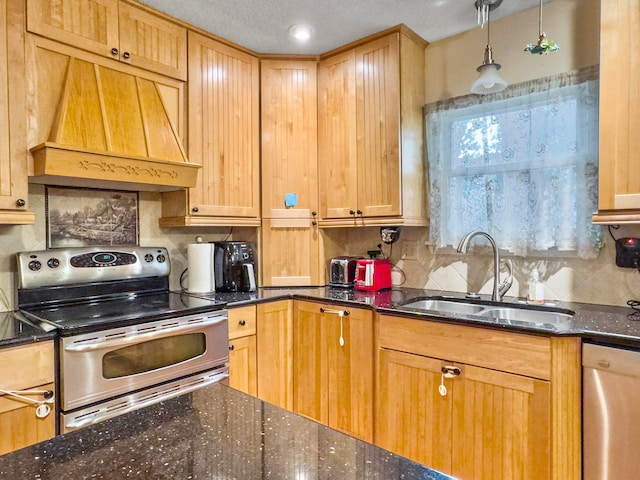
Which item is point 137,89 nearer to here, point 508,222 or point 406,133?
point 406,133

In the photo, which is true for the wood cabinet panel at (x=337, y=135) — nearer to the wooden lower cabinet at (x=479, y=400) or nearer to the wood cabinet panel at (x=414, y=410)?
the wooden lower cabinet at (x=479, y=400)

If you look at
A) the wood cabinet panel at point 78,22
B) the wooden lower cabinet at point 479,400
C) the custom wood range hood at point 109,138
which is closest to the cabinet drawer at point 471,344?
the wooden lower cabinet at point 479,400

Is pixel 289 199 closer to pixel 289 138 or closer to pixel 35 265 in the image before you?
pixel 289 138

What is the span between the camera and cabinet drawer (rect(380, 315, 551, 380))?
5.40 feet

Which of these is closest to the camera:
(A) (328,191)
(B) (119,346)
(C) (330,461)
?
(C) (330,461)

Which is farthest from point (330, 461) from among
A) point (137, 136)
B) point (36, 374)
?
point (137, 136)

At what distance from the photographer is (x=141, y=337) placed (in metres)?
1.86

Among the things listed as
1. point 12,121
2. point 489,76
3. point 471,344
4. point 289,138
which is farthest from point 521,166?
point 12,121

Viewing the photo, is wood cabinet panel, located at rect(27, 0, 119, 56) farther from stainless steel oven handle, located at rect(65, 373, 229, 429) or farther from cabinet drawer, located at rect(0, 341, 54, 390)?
stainless steel oven handle, located at rect(65, 373, 229, 429)

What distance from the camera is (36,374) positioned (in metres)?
1.57

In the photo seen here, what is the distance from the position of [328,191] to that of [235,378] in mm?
1302

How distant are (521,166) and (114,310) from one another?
223cm

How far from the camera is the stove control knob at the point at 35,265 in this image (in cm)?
203

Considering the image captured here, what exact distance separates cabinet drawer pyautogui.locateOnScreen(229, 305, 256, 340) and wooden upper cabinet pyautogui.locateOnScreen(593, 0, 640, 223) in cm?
177
